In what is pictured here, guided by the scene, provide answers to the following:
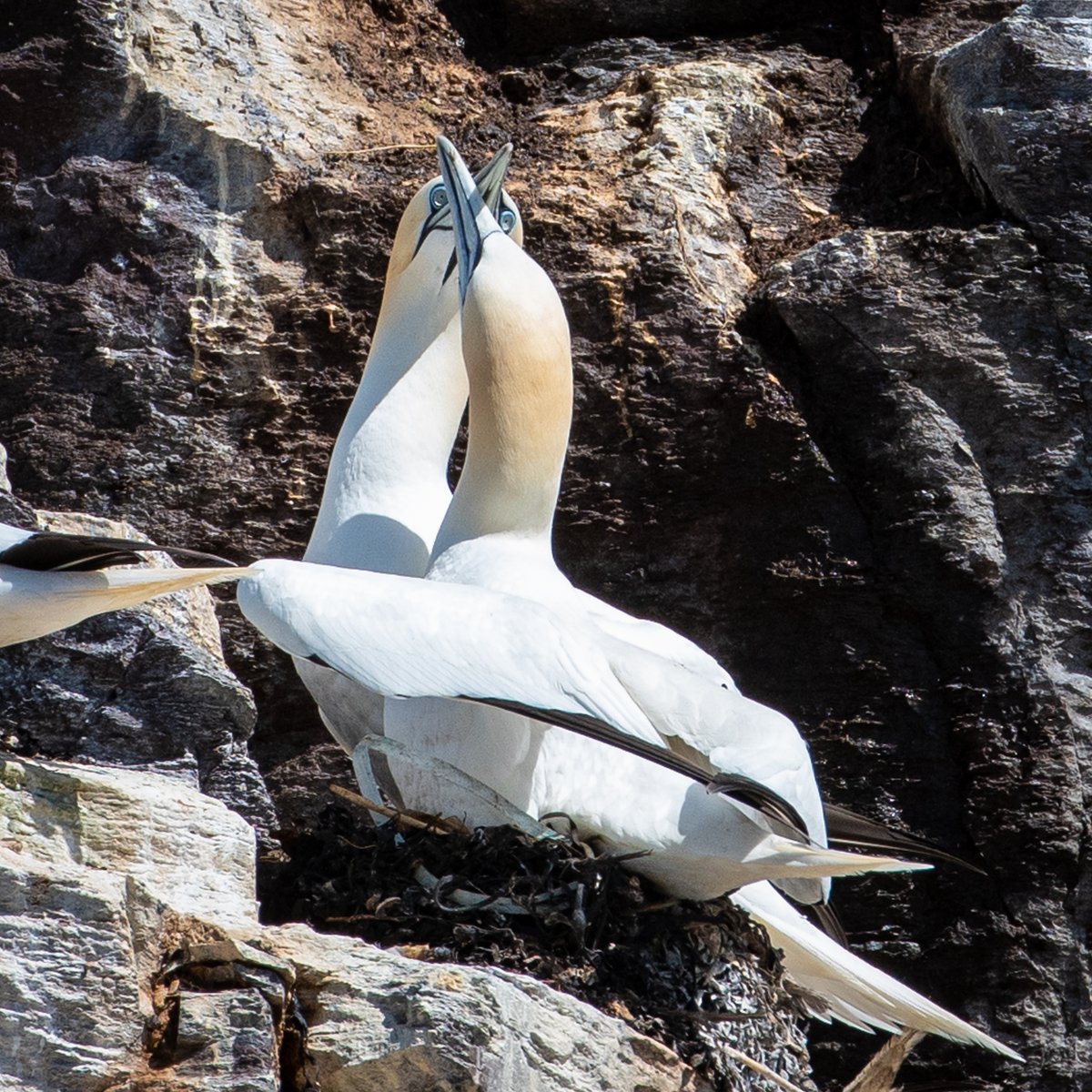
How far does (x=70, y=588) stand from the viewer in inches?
106

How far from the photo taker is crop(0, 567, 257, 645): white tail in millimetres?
2680

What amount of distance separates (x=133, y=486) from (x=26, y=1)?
1.26 meters

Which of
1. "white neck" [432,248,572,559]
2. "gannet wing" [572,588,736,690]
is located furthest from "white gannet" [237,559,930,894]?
"white neck" [432,248,572,559]

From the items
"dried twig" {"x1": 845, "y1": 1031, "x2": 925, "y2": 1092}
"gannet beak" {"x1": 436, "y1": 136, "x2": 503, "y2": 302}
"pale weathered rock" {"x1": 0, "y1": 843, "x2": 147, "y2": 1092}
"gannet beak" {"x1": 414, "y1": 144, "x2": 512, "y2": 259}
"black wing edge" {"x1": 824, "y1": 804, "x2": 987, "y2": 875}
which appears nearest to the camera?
"pale weathered rock" {"x1": 0, "y1": 843, "x2": 147, "y2": 1092}

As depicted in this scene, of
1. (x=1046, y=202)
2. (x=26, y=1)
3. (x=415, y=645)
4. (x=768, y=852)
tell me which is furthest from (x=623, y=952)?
(x=26, y=1)

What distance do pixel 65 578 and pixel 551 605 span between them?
972 mm

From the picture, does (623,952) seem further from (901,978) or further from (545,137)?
(545,137)

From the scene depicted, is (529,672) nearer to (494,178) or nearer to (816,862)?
(816,862)

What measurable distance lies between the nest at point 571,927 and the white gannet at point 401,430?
604mm

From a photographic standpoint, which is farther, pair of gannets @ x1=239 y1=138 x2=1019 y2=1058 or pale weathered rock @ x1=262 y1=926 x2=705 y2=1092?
pair of gannets @ x1=239 y1=138 x2=1019 y2=1058

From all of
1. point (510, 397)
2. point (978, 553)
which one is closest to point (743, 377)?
point (978, 553)

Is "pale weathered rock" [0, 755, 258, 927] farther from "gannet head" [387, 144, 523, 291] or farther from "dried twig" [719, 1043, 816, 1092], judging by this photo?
"gannet head" [387, 144, 523, 291]

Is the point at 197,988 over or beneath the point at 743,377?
beneath

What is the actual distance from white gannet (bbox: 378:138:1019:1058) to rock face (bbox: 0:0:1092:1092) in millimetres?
684
